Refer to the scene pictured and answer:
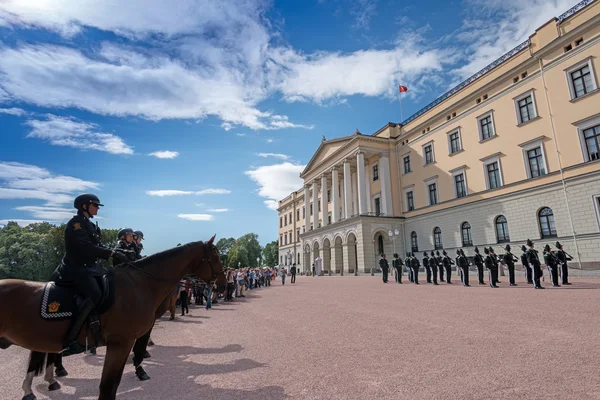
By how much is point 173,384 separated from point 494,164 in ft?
105

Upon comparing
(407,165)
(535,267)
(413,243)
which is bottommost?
(535,267)

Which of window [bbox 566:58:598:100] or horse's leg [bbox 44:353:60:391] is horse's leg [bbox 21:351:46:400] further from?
window [bbox 566:58:598:100]

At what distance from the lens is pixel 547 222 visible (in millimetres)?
24406

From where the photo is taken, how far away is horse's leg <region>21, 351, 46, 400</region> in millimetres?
4148

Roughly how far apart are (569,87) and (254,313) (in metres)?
27.3

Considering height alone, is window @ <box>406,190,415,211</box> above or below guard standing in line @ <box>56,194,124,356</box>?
above

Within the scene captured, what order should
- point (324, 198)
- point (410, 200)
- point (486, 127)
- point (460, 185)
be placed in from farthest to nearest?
1. point (324, 198)
2. point (410, 200)
3. point (460, 185)
4. point (486, 127)

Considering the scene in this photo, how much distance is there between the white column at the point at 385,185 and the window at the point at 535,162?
15.8 metres

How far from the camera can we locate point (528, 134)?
26.1 metres

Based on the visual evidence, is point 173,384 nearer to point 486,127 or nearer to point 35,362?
point 35,362

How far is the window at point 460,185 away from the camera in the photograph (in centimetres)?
3195

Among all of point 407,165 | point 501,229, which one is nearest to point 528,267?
point 501,229

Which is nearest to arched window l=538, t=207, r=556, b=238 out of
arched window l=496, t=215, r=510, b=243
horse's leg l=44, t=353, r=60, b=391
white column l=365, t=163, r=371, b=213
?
arched window l=496, t=215, r=510, b=243

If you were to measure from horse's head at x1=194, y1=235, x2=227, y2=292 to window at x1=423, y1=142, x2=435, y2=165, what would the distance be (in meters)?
35.0
